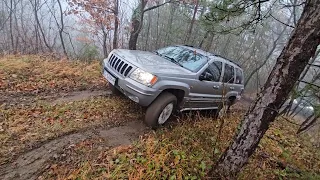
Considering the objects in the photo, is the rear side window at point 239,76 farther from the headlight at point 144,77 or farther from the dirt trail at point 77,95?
the dirt trail at point 77,95

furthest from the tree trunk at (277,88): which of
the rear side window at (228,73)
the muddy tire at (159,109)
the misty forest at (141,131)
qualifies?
the rear side window at (228,73)

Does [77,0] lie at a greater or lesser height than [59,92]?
greater

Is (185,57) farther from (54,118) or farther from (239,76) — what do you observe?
(54,118)

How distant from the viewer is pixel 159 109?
4934mm

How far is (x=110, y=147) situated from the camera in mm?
4223

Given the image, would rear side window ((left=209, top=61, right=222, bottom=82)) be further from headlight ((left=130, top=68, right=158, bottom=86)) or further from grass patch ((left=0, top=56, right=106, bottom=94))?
grass patch ((left=0, top=56, right=106, bottom=94))

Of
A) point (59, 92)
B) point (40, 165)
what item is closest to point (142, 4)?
point (59, 92)

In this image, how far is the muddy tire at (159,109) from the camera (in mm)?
4949

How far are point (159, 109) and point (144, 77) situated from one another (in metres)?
0.76

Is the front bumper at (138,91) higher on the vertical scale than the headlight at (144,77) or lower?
lower

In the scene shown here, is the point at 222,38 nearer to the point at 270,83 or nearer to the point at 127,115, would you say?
the point at 127,115

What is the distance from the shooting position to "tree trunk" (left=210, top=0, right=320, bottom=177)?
2.41 meters

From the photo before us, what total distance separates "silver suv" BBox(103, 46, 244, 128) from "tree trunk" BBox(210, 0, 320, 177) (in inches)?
59.4

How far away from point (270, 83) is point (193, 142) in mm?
1962
